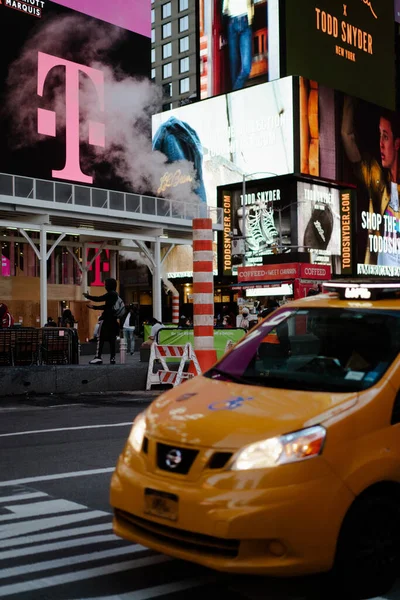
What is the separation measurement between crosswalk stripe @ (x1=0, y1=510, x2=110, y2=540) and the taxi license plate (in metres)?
1.67

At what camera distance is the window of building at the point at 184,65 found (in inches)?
4102

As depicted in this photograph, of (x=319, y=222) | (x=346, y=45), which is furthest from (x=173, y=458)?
(x=346, y=45)

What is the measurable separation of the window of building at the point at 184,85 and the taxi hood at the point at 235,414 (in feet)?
338

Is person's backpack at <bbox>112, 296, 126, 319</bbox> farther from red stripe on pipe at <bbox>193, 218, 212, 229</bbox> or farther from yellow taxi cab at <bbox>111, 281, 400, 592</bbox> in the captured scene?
yellow taxi cab at <bbox>111, 281, 400, 592</bbox>

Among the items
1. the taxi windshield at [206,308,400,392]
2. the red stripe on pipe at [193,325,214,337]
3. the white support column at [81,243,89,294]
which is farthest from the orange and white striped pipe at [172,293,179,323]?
the taxi windshield at [206,308,400,392]

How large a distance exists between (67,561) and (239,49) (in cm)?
7384

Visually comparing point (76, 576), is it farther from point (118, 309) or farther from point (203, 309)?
point (118, 309)

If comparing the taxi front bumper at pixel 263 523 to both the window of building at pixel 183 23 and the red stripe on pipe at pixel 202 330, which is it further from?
the window of building at pixel 183 23

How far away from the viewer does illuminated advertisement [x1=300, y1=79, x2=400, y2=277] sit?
6875 cm

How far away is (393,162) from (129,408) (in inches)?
2718

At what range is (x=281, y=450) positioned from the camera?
161 inches

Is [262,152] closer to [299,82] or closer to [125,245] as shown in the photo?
[299,82]

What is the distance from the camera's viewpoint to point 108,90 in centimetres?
4416

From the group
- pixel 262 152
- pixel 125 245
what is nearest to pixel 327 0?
pixel 262 152
